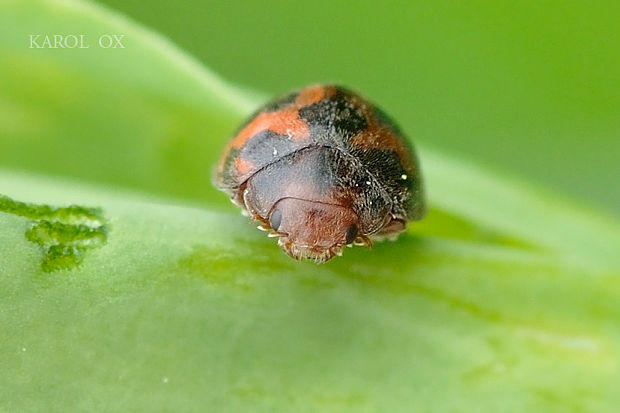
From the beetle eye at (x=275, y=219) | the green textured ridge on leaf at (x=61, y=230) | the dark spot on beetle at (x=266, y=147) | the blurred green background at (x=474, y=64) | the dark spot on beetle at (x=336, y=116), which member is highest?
the blurred green background at (x=474, y=64)

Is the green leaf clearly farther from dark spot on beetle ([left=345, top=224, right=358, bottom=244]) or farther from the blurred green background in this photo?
the blurred green background

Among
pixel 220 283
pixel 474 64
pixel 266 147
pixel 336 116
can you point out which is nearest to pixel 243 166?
pixel 266 147

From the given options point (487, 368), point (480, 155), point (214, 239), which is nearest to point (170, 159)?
point (214, 239)

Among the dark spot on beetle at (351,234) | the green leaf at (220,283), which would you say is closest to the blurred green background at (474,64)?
the green leaf at (220,283)

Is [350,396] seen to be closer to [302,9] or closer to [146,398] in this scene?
[146,398]

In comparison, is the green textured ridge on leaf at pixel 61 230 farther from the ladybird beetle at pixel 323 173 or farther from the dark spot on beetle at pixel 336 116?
the dark spot on beetle at pixel 336 116

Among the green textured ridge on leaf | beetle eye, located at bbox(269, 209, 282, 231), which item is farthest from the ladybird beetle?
the green textured ridge on leaf

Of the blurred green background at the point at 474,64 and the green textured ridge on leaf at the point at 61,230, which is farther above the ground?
the blurred green background at the point at 474,64
